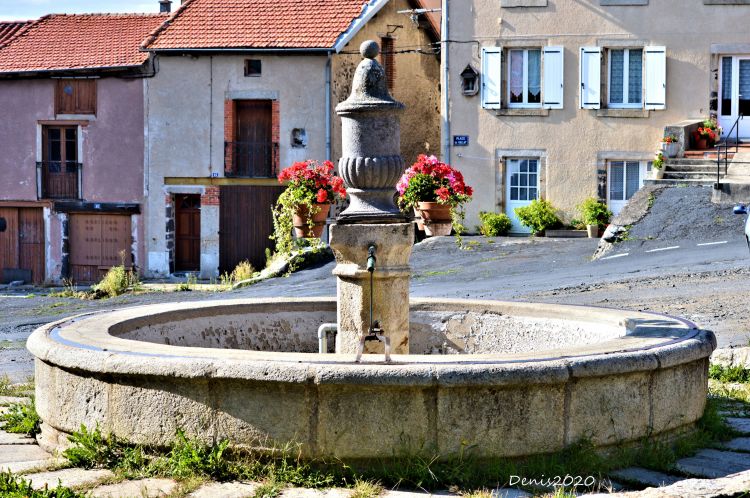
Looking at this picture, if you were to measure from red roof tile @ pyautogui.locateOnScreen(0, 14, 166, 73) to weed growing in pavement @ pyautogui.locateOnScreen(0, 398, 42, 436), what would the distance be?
2384 centimetres

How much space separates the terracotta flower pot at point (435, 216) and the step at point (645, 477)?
9.59ft

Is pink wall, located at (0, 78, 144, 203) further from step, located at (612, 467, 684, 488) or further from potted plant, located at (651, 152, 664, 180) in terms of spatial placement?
step, located at (612, 467, 684, 488)

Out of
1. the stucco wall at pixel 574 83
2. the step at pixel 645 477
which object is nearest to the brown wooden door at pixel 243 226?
the stucco wall at pixel 574 83

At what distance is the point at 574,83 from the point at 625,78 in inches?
46.3

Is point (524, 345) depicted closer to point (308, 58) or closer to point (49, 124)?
point (308, 58)

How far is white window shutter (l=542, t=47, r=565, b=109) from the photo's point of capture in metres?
27.6

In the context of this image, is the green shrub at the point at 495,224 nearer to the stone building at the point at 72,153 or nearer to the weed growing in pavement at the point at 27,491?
the stone building at the point at 72,153

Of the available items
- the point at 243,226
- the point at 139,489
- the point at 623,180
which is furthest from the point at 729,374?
the point at 243,226

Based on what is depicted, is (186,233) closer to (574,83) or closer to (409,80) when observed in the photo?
(409,80)

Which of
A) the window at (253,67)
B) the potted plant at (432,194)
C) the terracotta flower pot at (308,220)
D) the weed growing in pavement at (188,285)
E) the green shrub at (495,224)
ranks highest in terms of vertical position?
the window at (253,67)

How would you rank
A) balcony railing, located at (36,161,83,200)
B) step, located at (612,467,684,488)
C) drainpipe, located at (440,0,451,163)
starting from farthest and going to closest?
1. balcony railing, located at (36,161,83,200)
2. drainpipe, located at (440,0,451,163)
3. step, located at (612,467,684,488)

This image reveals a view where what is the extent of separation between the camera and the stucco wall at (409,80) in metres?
30.6

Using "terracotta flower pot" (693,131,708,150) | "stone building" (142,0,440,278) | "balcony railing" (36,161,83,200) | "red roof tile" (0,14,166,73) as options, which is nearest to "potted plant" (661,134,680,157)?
"terracotta flower pot" (693,131,708,150)

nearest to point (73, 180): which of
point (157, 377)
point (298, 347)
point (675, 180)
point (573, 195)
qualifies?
point (573, 195)
